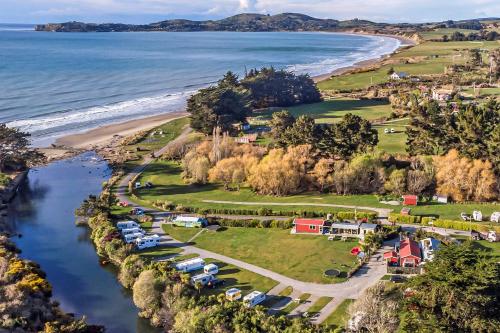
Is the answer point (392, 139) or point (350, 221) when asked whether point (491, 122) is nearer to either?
point (392, 139)

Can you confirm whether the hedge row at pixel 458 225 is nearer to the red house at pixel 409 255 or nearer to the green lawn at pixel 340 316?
the red house at pixel 409 255

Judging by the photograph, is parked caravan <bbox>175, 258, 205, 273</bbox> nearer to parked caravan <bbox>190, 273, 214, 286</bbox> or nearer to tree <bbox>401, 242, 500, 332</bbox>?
parked caravan <bbox>190, 273, 214, 286</bbox>

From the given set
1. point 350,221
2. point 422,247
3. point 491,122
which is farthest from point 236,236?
point 491,122

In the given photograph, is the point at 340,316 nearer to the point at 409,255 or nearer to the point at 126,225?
the point at 409,255

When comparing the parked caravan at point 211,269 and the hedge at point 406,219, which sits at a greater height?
the hedge at point 406,219

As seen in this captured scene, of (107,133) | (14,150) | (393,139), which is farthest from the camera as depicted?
(107,133)

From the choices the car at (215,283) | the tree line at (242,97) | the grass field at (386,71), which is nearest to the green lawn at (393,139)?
the tree line at (242,97)

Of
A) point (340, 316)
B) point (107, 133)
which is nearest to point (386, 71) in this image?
point (107, 133)
